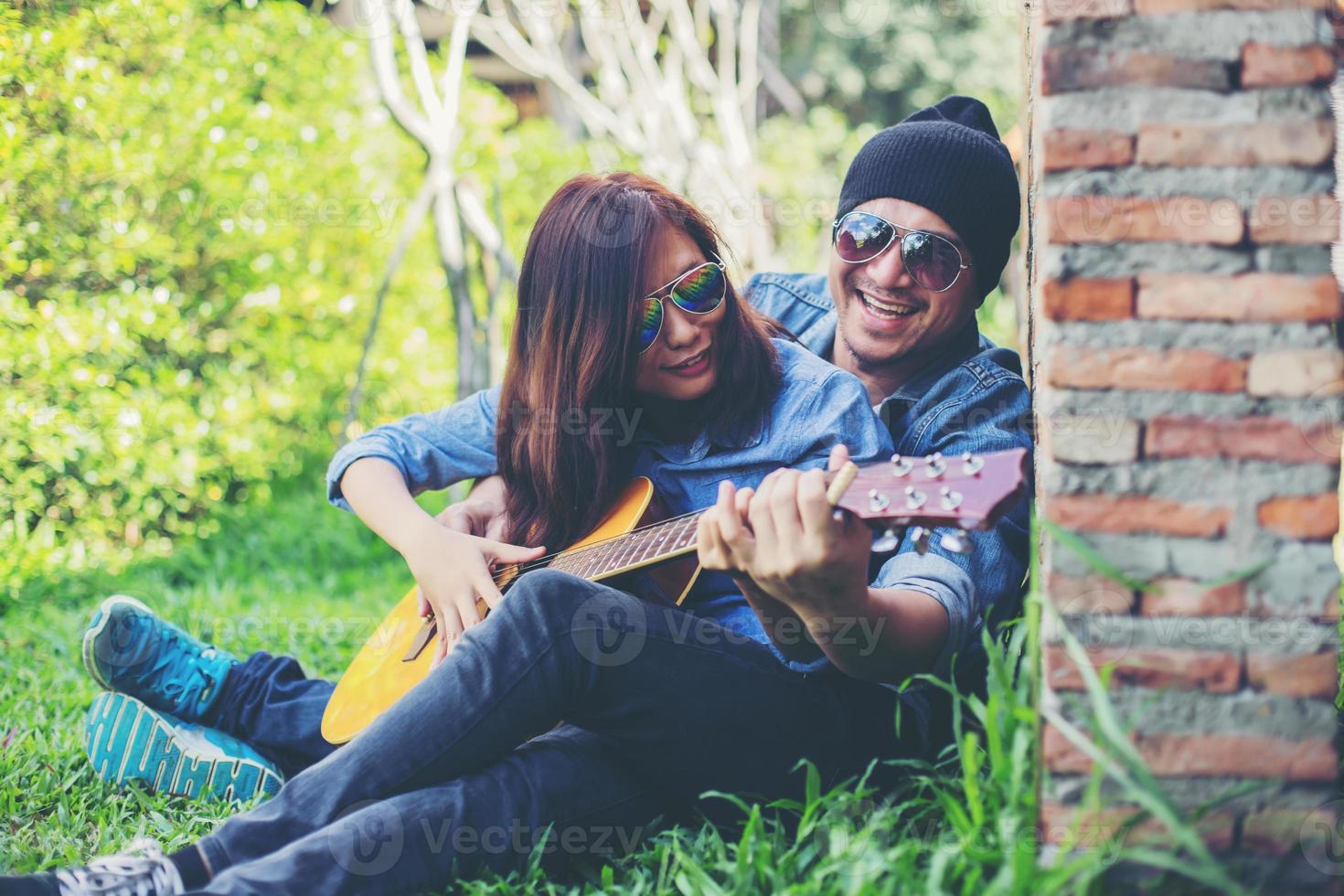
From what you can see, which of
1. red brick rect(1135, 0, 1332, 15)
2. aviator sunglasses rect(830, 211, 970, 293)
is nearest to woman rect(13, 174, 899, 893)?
aviator sunglasses rect(830, 211, 970, 293)

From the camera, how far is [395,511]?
2.79 metres

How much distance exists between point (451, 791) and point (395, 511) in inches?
36.2

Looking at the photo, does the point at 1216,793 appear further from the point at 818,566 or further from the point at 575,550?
the point at 575,550

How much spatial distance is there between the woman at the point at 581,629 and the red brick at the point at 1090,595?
592mm

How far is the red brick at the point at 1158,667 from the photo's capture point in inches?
64.5

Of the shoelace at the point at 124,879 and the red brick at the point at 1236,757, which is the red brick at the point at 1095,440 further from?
the shoelace at the point at 124,879

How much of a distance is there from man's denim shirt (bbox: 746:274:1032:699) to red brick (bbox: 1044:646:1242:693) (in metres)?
0.36

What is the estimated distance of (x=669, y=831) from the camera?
2.19 meters

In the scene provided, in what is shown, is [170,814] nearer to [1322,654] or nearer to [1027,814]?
[1027,814]

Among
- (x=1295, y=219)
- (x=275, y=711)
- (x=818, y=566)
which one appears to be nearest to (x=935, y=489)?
(x=818, y=566)

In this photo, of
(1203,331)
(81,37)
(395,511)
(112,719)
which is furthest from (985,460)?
(81,37)

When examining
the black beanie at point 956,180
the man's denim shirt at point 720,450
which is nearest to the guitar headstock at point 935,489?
the man's denim shirt at point 720,450

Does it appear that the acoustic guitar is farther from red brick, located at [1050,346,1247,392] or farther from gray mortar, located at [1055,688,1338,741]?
gray mortar, located at [1055,688,1338,741]

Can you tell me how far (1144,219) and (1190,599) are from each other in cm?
55
